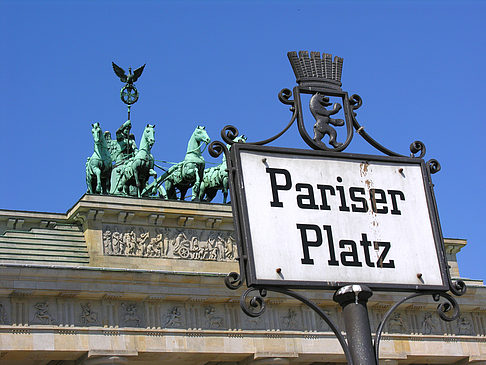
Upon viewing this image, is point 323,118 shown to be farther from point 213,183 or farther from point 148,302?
point 213,183

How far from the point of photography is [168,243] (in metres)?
30.7

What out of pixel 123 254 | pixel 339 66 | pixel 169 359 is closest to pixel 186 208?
pixel 123 254

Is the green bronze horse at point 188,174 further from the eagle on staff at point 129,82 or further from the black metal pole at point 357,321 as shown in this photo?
the black metal pole at point 357,321

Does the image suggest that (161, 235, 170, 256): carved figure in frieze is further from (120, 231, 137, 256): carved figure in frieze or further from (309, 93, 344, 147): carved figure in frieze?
(309, 93, 344, 147): carved figure in frieze

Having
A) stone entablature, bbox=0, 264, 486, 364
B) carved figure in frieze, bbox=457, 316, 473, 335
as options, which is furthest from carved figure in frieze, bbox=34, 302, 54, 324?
carved figure in frieze, bbox=457, 316, 473, 335

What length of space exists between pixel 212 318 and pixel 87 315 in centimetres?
388

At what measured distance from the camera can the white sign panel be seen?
4.03 meters

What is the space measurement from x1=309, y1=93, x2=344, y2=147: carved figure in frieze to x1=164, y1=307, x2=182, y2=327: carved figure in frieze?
24328 millimetres

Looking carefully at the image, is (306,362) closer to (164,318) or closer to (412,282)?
(164,318)

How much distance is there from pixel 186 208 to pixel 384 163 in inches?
1051

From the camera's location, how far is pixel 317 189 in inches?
166

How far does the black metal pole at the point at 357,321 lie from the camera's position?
4086 mm

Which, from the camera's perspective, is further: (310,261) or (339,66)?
(339,66)

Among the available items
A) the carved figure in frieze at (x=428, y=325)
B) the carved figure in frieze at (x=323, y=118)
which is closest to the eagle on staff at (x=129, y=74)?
the carved figure in frieze at (x=428, y=325)
